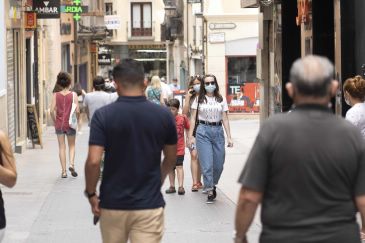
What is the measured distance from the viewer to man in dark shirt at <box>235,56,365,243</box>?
4.69 meters

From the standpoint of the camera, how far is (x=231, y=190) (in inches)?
563

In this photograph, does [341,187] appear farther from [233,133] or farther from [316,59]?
[233,133]

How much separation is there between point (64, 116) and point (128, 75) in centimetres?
955

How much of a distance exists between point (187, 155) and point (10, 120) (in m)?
3.89

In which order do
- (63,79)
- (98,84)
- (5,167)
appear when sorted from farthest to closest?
1. (63,79)
2. (98,84)
3. (5,167)

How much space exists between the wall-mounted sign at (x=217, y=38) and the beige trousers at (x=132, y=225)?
31267mm

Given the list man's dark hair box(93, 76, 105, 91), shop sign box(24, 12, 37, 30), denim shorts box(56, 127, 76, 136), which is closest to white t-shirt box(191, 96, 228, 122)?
man's dark hair box(93, 76, 105, 91)

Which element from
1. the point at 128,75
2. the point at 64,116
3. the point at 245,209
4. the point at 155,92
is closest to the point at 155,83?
the point at 155,92

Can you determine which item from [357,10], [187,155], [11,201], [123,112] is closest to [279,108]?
[187,155]

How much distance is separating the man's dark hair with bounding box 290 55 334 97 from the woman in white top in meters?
4.42

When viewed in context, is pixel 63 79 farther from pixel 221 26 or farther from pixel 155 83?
pixel 221 26

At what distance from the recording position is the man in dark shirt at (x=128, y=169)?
6188 millimetres

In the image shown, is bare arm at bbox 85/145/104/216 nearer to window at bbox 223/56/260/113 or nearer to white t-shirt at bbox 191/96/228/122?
white t-shirt at bbox 191/96/228/122

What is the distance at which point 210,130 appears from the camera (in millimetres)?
12883
